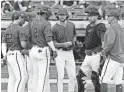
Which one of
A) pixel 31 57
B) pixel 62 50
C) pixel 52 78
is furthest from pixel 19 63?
pixel 52 78

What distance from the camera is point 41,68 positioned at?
810 cm

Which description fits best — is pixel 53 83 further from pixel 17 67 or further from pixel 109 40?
pixel 109 40

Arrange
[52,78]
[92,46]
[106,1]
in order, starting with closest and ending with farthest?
[92,46], [52,78], [106,1]

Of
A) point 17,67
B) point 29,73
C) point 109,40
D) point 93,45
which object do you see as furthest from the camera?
point 29,73

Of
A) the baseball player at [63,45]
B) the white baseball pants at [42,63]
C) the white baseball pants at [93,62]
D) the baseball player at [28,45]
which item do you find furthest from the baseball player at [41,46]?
the white baseball pants at [93,62]

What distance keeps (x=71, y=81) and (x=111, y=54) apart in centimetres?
105

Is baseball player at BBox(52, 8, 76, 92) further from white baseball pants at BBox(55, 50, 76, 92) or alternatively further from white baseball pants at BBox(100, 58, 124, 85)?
white baseball pants at BBox(100, 58, 124, 85)

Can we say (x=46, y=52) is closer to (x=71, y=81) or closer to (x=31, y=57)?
(x=31, y=57)

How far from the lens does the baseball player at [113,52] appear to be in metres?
7.79

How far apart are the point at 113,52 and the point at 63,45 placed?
971 mm

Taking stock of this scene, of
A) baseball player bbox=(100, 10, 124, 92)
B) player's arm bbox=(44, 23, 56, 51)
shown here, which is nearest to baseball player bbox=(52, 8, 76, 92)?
player's arm bbox=(44, 23, 56, 51)

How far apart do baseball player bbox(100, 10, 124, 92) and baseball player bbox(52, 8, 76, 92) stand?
786 millimetres

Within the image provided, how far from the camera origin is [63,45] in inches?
328

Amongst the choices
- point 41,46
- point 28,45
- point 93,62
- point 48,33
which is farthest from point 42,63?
point 93,62
